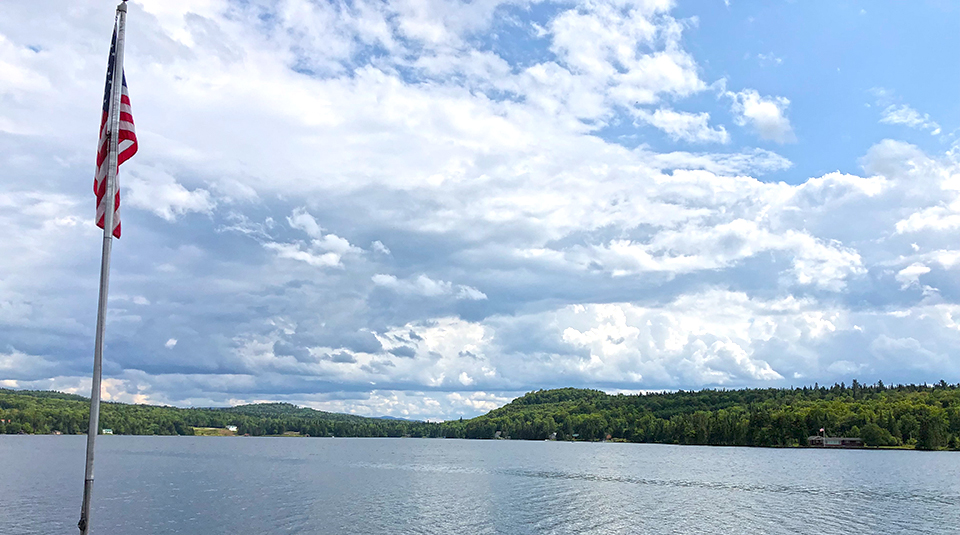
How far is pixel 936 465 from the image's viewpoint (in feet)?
636

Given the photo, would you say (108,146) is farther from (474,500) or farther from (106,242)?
(474,500)

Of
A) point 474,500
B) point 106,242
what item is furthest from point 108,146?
point 474,500

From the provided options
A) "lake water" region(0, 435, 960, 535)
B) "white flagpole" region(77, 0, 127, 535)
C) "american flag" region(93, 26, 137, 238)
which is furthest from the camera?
"lake water" region(0, 435, 960, 535)

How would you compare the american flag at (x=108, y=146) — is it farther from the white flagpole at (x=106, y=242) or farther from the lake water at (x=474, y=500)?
the lake water at (x=474, y=500)

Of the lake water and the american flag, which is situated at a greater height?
the american flag

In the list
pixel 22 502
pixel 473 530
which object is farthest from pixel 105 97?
pixel 22 502

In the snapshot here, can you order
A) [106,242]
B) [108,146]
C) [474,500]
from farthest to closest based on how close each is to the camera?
[474,500] < [108,146] < [106,242]

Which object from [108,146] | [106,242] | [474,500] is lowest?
[474,500]

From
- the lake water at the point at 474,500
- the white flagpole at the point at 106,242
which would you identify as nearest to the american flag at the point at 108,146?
the white flagpole at the point at 106,242

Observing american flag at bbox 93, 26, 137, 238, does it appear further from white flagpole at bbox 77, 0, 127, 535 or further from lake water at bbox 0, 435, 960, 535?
lake water at bbox 0, 435, 960, 535

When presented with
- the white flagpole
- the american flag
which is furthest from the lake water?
the american flag

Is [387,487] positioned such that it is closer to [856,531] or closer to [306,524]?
[306,524]

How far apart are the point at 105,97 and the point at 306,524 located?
6539 cm

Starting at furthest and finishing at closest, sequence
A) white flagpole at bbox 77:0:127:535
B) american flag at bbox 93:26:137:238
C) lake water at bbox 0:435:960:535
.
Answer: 1. lake water at bbox 0:435:960:535
2. american flag at bbox 93:26:137:238
3. white flagpole at bbox 77:0:127:535
